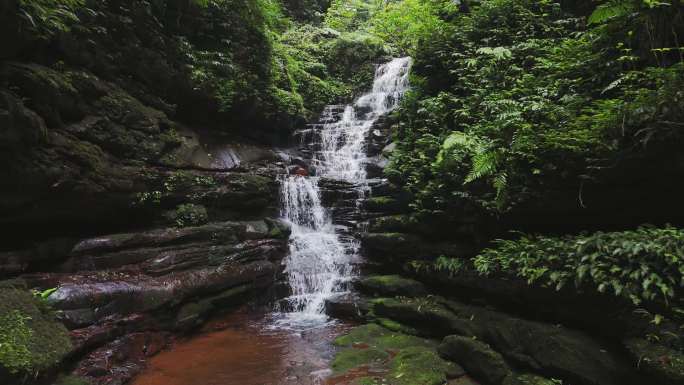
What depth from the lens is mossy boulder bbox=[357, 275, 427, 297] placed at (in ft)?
24.7

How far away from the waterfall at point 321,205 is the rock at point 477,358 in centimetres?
330

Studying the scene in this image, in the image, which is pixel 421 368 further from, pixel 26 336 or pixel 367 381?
pixel 26 336

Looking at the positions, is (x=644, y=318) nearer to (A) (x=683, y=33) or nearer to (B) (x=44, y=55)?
(A) (x=683, y=33)

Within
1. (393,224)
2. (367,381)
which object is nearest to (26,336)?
(367,381)

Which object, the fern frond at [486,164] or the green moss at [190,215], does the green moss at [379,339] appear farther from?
the green moss at [190,215]

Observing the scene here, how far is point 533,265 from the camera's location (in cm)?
522

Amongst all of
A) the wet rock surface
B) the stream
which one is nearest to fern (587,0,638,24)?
the stream

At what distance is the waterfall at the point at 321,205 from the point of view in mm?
9202

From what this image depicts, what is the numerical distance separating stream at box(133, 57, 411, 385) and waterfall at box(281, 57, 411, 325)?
0.03 m

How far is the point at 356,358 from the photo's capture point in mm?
5863

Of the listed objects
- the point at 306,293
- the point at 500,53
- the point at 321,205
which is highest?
the point at 500,53

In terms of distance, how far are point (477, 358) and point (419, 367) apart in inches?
32.2

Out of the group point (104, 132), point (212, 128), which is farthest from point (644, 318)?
point (212, 128)

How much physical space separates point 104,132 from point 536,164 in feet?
26.9
